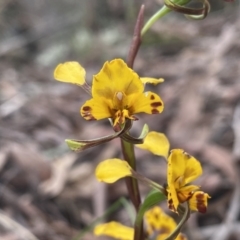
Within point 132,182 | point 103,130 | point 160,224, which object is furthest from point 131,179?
point 103,130

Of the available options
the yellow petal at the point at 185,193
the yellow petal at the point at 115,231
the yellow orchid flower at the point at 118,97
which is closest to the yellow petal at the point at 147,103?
the yellow orchid flower at the point at 118,97

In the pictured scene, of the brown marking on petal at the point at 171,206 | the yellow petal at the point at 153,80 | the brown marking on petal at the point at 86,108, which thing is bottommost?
the brown marking on petal at the point at 171,206

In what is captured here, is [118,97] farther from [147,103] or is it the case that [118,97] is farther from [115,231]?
[115,231]

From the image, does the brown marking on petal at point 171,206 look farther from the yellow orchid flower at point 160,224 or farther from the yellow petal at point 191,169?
the yellow orchid flower at point 160,224

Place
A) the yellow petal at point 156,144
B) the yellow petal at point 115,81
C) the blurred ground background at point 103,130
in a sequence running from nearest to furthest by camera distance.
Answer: the yellow petal at point 115,81 → the yellow petal at point 156,144 → the blurred ground background at point 103,130

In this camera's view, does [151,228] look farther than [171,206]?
Yes

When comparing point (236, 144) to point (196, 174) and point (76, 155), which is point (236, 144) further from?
point (196, 174)

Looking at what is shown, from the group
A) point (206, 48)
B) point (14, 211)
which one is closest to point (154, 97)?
point (14, 211)
